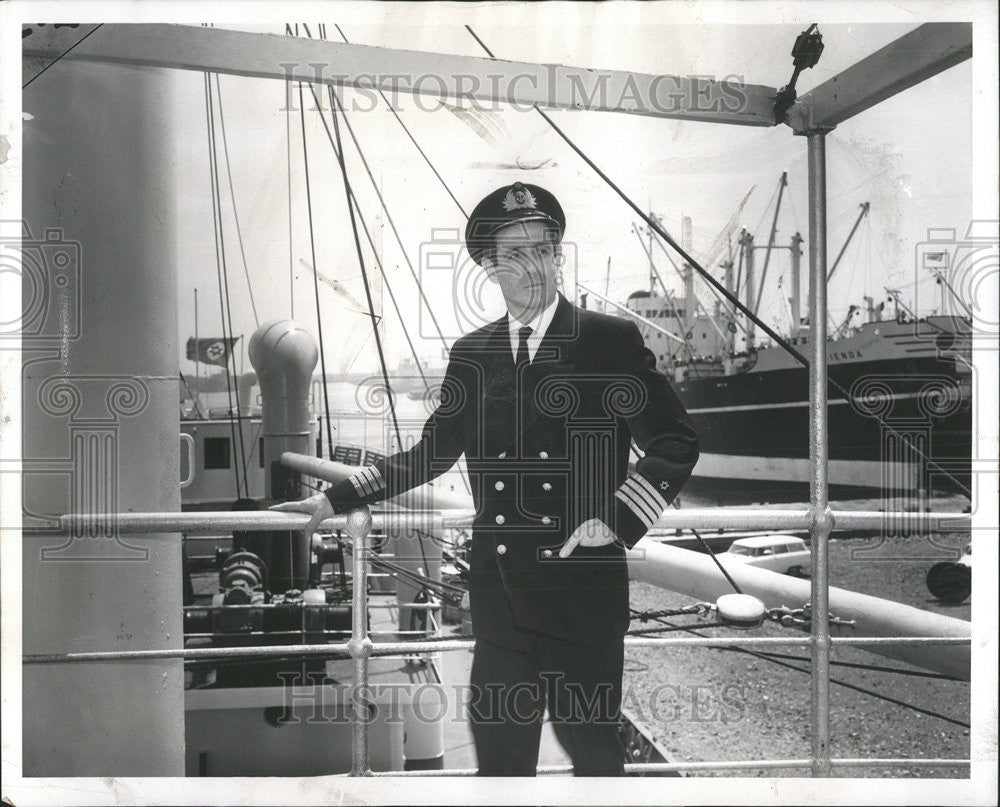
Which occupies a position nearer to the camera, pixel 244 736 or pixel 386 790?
pixel 386 790

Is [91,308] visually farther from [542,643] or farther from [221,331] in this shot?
[542,643]

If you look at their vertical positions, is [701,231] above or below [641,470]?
above

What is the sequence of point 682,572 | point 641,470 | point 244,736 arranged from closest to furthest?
point 641,470, point 682,572, point 244,736

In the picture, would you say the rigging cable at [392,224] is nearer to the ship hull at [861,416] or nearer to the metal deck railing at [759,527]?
the metal deck railing at [759,527]

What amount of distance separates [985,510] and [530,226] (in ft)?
4.23

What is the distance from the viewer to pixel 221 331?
1.90 metres

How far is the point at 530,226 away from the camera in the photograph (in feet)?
5.80

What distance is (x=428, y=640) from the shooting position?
176cm

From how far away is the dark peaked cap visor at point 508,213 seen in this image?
176 centimetres

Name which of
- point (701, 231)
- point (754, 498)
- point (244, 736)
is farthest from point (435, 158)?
point (244, 736)

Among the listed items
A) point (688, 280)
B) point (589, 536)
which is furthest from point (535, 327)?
point (589, 536)

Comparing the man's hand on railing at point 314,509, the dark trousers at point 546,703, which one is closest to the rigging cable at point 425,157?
the man's hand on railing at point 314,509

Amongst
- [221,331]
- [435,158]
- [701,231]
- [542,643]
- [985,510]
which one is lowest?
[542,643]

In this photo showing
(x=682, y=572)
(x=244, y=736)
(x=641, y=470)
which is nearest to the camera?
(x=641, y=470)
